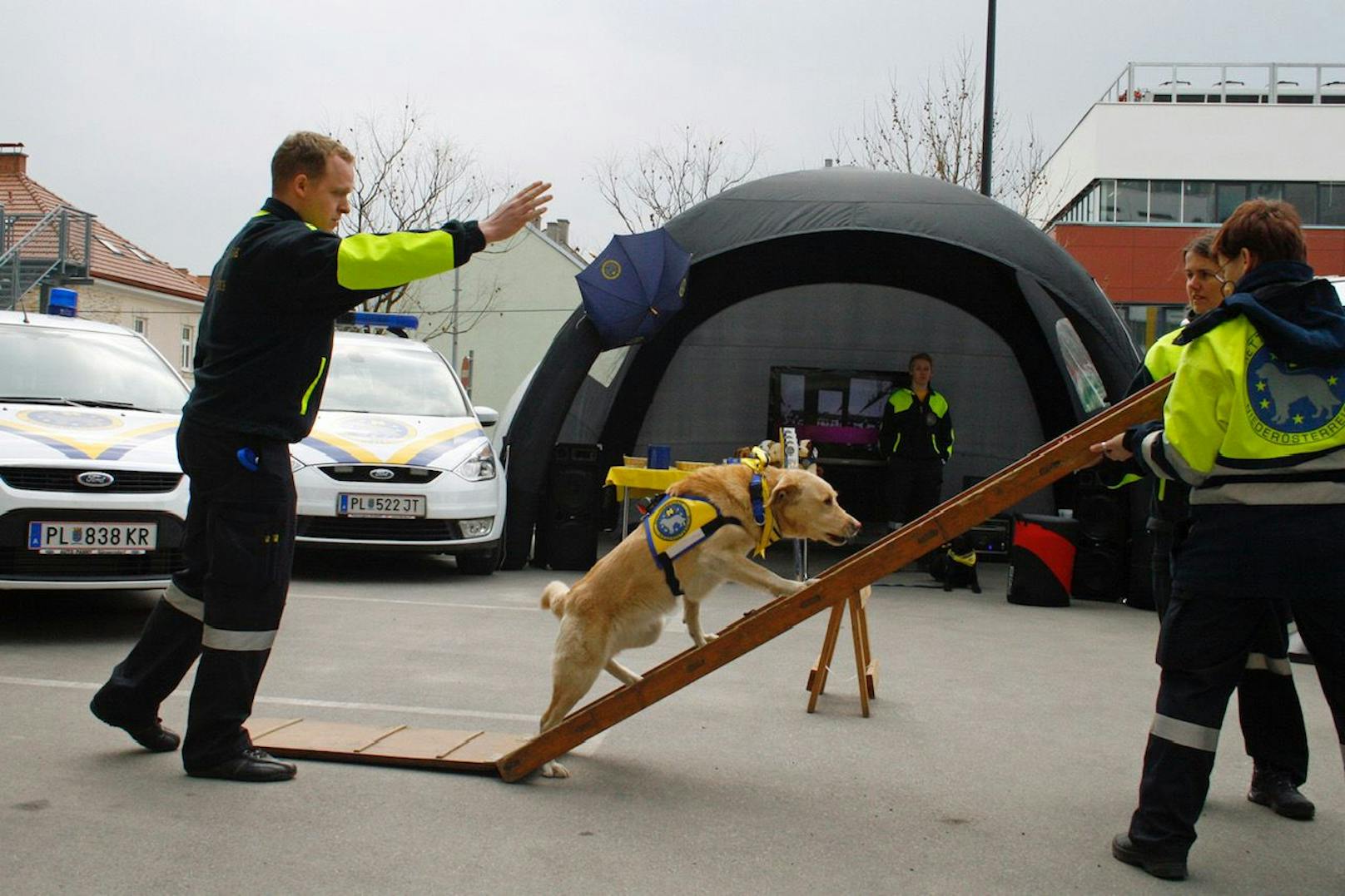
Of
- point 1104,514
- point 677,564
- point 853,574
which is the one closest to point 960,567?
point 1104,514

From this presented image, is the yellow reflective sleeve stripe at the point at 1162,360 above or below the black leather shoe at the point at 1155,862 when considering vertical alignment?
above

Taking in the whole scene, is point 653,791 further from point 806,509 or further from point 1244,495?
point 1244,495

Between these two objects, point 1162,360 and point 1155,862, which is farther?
point 1162,360

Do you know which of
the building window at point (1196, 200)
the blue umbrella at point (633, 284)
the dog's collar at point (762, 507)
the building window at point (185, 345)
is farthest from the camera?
the building window at point (185, 345)

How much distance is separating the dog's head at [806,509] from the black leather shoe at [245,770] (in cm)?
209

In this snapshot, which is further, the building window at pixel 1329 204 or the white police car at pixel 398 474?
the building window at pixel 1329 204

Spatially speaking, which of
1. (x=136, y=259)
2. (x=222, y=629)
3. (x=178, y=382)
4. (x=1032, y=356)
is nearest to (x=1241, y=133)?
(x=1032, y=356)

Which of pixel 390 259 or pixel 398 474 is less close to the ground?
pixel 390 259

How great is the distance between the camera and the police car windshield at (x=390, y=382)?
1055 centimetres

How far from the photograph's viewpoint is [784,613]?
4.23m

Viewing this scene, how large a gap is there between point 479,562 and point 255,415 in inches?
253

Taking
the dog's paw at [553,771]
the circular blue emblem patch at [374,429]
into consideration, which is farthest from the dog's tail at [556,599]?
the circular blue emblem patch at [374,429]

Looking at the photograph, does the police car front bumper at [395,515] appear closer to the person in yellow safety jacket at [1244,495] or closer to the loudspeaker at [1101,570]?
the loudspeaker at [1101,570]

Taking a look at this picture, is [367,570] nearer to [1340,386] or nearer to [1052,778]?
[1052,778]
